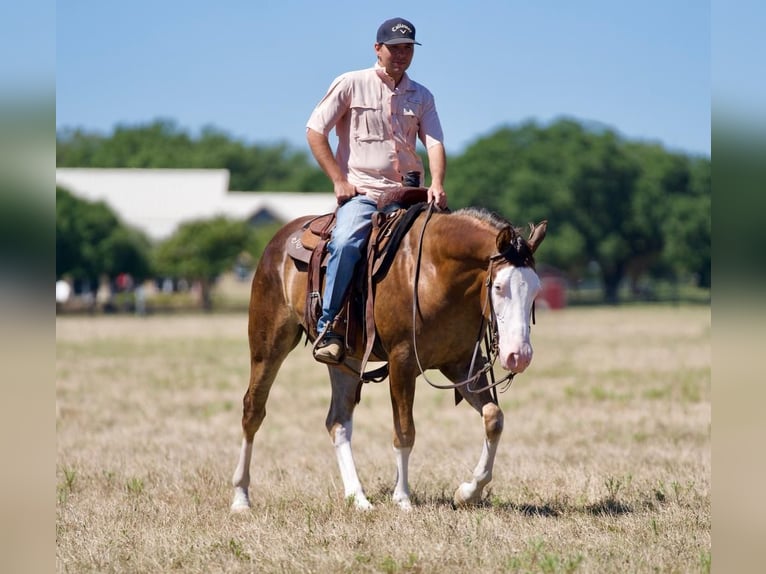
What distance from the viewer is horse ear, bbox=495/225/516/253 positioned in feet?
21.8

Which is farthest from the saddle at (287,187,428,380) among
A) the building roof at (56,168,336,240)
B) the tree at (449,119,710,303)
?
the tree at (449,119,710,303)

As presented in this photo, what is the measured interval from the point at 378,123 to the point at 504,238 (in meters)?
1.62

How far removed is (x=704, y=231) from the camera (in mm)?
82438

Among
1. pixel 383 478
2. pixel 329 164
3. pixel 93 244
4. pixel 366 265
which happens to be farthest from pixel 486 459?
pixel 93 244

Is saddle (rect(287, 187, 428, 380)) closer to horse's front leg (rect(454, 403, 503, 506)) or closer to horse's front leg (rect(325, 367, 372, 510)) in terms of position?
horse's front leg (rect(325, 367, 372, 510))

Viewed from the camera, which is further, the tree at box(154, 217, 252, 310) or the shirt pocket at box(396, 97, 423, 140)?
the tree at box(154, 217, 252, 310)

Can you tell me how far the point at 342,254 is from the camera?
745cm

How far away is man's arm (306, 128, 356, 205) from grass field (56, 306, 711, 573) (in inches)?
89.7

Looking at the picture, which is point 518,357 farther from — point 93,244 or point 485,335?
point 93,244

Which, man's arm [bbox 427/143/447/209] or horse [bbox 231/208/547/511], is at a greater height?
man's arm [bbox 427/143/447/209]

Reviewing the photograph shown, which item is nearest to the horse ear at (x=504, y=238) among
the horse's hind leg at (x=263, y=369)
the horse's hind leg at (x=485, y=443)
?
the horse's hind leg at (x=485, y=443)

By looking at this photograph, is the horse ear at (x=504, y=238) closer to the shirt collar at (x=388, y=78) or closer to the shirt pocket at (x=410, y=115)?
the shirt pocket at (x=410, y=115)
